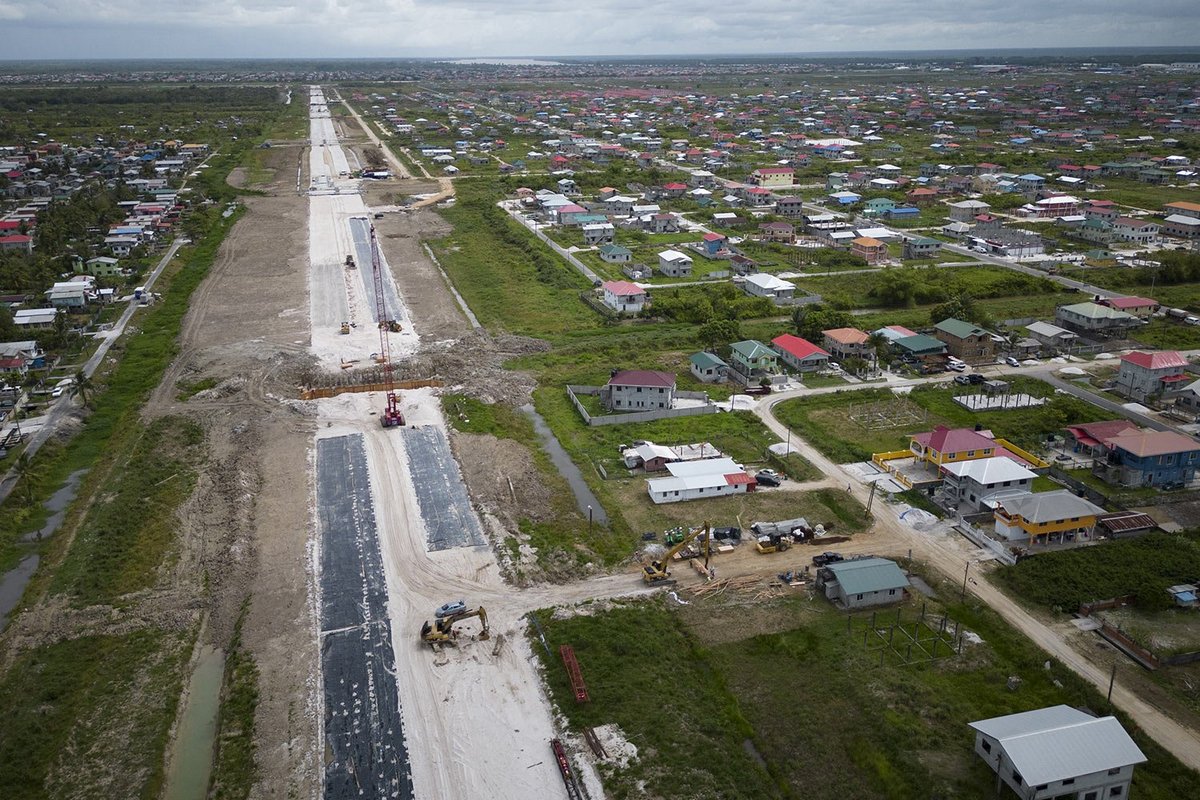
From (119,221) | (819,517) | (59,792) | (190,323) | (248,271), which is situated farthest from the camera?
(119,221)

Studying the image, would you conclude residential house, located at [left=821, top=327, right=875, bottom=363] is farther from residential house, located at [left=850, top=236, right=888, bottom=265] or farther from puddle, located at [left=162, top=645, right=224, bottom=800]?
puddle, located at [left=162, top=645, right=224, bottom=800]

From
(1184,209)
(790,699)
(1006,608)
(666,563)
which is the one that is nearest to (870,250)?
(1184,209)

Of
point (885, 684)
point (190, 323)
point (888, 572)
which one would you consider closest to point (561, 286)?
point (190, 323)

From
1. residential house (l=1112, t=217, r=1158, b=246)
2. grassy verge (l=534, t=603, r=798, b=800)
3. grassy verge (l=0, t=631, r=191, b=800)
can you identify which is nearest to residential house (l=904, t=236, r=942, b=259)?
residential house (l=1112, t=217, r=1158, b=246)

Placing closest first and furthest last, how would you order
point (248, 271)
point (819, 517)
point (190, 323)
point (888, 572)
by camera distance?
point (888, 572) < point (819, 517) < point (190, 323) < point (248, 271)

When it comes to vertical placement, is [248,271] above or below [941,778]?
above

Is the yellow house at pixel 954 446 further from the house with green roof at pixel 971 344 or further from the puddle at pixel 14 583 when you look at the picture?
the puddle at pixel 14 583

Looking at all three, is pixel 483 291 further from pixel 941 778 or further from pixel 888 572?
pixel 941 778

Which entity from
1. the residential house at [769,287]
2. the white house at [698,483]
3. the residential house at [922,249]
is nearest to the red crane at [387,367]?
the white house at [698,483]
